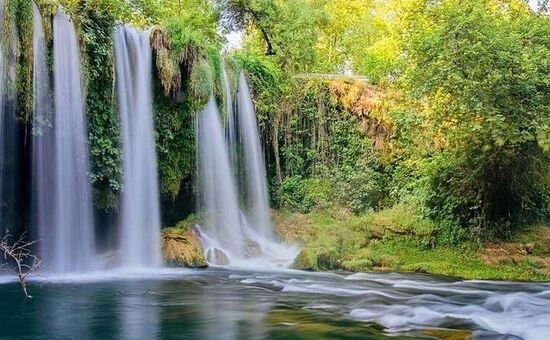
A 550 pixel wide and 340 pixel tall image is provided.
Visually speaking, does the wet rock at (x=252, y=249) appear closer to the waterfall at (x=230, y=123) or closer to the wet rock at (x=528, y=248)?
the waterfall at (x=230, y=123)

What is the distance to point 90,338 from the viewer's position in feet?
21.4

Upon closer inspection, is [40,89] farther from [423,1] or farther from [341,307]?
[423,1]

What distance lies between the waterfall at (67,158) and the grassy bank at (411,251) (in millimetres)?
5664

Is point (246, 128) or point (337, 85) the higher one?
point (337, 85)

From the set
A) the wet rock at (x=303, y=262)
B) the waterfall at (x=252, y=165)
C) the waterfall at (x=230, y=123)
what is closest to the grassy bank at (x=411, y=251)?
the wet rock at (x=303, y=262)

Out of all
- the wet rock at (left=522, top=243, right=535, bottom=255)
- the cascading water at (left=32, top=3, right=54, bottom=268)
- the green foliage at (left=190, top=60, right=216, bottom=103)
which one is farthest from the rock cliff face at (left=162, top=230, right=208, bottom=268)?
the wet rock at (left=522, top=243, right=535, bottom=255)

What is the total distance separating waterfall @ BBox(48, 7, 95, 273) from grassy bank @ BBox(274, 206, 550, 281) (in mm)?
5664

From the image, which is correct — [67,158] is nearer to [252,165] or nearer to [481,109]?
[252,165]

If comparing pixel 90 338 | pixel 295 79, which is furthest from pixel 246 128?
pixel 90 338

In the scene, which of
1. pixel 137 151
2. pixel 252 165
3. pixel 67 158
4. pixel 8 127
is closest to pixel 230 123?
pixel 252 165

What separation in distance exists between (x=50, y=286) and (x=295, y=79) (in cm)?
1327

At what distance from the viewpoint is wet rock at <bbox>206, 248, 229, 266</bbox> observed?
14422mm

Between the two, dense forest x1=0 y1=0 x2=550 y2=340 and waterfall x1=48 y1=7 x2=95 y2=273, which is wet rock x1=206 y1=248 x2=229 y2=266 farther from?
waterfall x1=48 y1=7 x2=95 y2=273

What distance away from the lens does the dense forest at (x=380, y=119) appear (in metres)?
12.4
